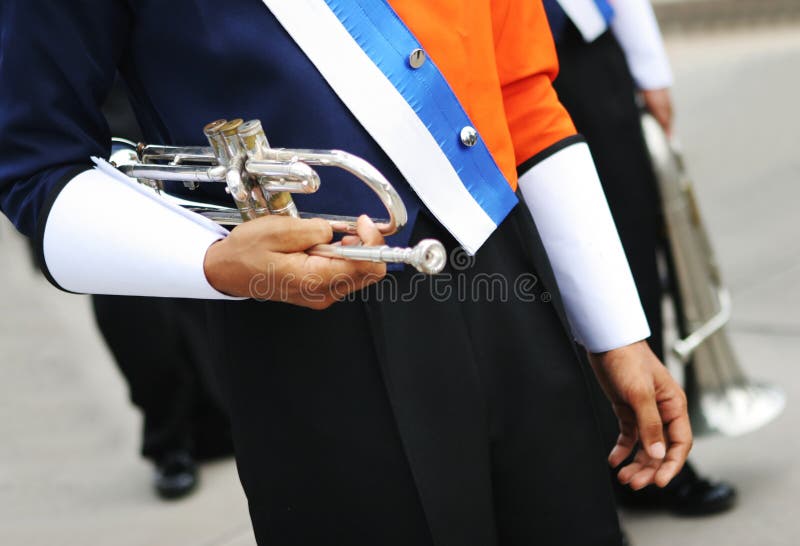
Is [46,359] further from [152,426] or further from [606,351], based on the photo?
[606,351]

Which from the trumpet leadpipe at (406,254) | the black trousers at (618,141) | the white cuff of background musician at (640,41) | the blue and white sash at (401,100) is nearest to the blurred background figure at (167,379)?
the black trousers at (618,141)

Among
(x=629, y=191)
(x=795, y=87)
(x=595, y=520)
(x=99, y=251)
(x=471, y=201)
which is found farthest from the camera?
(x=795, y=87)

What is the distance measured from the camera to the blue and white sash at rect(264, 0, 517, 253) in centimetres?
116

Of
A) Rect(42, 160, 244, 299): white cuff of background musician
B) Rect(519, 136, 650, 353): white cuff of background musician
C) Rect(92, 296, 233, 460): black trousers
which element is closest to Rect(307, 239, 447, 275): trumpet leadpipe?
Rect(42, 160, 244, 299): white cuff of background musician

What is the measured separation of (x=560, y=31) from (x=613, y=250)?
3.24 feet

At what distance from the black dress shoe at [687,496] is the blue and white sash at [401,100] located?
167cm

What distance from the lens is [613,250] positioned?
144 centimetres

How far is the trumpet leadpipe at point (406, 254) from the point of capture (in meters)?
1.00

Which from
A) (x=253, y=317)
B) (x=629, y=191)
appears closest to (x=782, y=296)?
(x=629, y=191)

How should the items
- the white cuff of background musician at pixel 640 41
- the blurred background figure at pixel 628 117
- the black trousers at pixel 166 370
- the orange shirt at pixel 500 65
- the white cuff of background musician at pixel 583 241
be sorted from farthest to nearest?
the black trousers at pixel 166 370, the white cuff of background musician at pixel 640 41, the blurred background figure at pixel 628 117, the white cuff of background musician at pixel 583 241, the orange shirt at pixel 500 65

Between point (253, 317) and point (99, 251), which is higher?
point (99, 251)

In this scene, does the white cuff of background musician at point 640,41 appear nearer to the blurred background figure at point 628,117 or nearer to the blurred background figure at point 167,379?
the blurred background figure at point 628,117

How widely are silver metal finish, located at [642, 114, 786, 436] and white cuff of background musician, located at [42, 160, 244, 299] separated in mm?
1766

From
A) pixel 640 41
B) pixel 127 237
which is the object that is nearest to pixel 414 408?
pixel 127 237
